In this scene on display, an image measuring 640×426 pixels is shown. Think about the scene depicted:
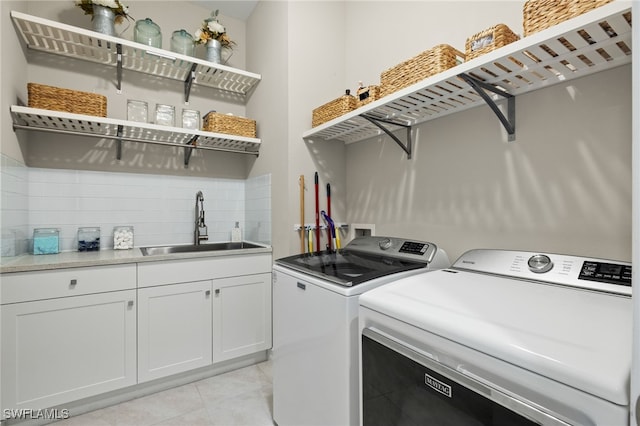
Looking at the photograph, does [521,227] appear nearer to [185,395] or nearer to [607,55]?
[607,55]

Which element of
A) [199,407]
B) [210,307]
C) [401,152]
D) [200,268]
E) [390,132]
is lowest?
[199,407]

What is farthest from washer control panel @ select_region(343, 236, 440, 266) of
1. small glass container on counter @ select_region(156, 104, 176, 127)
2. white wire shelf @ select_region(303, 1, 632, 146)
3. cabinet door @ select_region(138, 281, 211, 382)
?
Result: small glass container on counter @ select_region(156, 104, 176, 127)

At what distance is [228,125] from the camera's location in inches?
101

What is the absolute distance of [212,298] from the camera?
88.0 inches

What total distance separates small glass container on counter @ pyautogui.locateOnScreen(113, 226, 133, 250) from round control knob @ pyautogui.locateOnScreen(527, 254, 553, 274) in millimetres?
2648

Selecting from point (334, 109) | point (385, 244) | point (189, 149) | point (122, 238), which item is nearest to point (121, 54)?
point (189, 149)

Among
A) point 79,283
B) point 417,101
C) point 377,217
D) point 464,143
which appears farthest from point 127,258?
point 464,143

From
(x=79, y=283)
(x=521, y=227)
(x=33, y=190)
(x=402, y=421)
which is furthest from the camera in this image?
(x=33, y=190)

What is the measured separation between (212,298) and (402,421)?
167cm

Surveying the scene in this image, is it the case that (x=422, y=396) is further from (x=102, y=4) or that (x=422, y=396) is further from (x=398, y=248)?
(x=102, y=4)

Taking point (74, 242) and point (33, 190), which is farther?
point (74, 242)

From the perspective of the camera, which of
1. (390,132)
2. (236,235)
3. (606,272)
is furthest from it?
(236,235)

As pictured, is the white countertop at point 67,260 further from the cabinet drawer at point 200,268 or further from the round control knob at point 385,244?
the round control knob at point 385,244

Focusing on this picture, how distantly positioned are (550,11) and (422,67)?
1.67 ft
